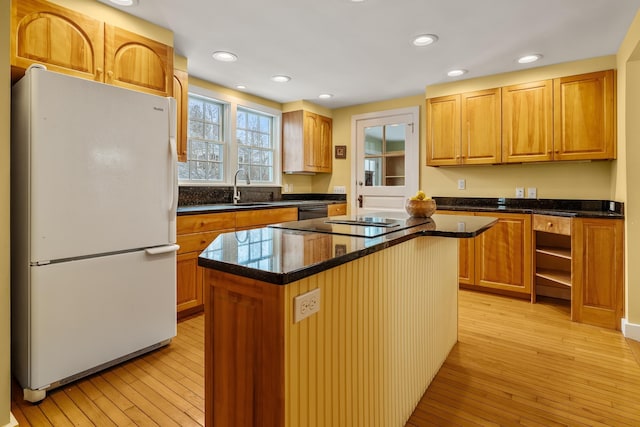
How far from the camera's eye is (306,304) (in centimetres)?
102

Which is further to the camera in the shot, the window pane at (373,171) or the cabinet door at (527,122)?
the window pane at (373,171)

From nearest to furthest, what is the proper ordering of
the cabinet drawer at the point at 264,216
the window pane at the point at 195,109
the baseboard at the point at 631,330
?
the baseboard at the point at 631,330 < the cabinet drawer at the point at 264,216 < the window pane at the point at 195,109

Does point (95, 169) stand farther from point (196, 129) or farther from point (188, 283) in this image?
point (196, 129)

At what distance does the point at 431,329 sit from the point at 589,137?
256 centimetres

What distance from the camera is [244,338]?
1.06m

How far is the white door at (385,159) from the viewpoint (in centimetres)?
454

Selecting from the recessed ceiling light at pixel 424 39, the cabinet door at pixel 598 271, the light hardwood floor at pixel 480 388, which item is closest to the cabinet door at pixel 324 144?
the recessed ceiling light at pixel 424 39

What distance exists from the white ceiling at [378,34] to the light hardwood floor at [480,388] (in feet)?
7.56

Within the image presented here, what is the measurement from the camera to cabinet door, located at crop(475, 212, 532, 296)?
11.3 ft

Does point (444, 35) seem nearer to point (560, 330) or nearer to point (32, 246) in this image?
point (560, 330)

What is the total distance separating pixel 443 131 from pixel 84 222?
3.55 meters

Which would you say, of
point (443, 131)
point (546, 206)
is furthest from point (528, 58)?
point (546, 206)

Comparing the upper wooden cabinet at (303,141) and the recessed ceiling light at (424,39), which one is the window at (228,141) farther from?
the recessed ceiling light at (424,39)

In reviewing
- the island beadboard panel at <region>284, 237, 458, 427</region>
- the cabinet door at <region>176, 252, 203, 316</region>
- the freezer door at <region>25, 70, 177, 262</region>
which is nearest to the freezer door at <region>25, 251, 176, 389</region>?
the freezer door at <region>25, 70, 177, 262</region>
